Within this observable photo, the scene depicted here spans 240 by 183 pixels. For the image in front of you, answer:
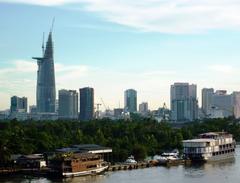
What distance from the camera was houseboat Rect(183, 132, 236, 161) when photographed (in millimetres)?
44375

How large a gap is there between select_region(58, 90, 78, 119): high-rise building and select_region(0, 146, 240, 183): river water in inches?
4422

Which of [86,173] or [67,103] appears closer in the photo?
[86,173]

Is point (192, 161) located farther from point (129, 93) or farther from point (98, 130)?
point (129, 93)

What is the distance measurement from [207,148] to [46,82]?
113 meters

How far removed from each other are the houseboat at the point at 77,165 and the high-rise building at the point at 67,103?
11434 cm


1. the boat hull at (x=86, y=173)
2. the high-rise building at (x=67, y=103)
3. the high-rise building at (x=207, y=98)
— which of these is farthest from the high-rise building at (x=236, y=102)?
the boat hull at (x=86, y=173)

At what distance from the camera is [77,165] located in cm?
3519

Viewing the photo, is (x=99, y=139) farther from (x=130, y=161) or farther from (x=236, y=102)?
(x=236, y=102)

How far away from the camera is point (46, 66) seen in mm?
151250

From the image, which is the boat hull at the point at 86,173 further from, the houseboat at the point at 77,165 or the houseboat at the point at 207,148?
the houseboat at the point at 207,148

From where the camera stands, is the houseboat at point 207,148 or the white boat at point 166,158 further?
the houseboat at point 207,148

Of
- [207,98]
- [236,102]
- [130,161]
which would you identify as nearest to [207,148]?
[130,161]

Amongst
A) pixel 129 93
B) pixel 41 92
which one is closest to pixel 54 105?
pixel 41 92

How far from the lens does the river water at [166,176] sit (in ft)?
107
